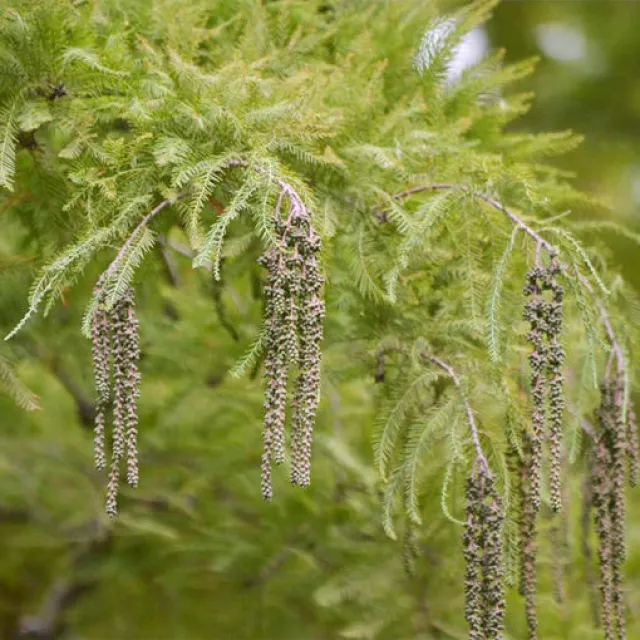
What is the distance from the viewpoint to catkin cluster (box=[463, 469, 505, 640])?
7.17ft

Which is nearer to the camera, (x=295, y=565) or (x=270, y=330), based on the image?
(x=270, y=330)

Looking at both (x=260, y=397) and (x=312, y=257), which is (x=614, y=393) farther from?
(x=260, y=397)

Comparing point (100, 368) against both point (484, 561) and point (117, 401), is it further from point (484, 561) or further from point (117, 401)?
point (484, 561)

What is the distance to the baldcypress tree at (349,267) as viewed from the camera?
2184 mm

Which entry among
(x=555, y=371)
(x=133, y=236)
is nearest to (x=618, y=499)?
(x=555, y=371)

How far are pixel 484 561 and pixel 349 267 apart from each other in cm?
96

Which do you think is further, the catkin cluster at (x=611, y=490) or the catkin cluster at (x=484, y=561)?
the catkin cluster at (x=611, y=490)

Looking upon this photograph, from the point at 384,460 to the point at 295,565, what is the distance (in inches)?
91.2

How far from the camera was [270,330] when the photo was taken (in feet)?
6.82

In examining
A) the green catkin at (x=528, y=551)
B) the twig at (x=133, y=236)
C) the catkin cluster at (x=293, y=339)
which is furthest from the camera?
the green catkin at (x=528, y=551)

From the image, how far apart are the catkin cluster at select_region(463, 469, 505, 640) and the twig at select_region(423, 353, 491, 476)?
0.16 feet

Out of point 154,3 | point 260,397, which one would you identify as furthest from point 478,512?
point 260,397

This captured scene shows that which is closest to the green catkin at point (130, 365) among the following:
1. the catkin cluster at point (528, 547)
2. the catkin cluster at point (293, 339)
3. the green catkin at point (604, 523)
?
the catkin cluster at point (293, 339)

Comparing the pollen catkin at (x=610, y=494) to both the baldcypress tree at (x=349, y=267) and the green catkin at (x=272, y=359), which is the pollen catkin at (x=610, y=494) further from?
the green catkin at (x=272, y=359)
